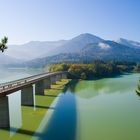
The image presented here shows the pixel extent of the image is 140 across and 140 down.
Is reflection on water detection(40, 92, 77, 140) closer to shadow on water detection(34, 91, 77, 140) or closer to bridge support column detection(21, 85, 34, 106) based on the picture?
shadow on water detection(34, 91, 77, 140)

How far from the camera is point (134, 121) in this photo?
42.2 meters

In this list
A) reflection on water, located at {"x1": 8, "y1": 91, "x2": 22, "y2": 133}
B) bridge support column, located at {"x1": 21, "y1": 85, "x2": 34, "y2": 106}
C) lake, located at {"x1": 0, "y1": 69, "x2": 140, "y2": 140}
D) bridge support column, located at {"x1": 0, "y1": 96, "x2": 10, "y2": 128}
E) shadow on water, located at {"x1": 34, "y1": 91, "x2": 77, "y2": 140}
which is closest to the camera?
shadow on water, located at {"x1": 34, "y1": 91, "x2": 77, "y2": 140}

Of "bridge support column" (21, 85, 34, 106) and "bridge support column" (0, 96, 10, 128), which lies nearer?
"bridge support column" (0, 96, 10, 128)

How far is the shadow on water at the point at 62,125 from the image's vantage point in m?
34.4

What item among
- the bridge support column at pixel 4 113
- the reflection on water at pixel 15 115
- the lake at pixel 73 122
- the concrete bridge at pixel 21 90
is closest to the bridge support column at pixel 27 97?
the concrete bridge at pixel 21 90

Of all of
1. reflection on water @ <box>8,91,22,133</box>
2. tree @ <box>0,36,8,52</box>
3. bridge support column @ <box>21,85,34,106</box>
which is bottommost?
reflection on water @ <box>8,91,22,133</box>

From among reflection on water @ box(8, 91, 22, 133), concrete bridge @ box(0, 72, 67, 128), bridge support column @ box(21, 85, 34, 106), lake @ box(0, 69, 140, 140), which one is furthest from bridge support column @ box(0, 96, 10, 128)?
bridge support column @ box(21, 85, 34, 106)

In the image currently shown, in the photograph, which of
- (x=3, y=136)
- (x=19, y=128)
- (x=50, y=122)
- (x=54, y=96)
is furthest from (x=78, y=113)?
(x=54, y=96)

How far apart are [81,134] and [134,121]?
11.1 meters

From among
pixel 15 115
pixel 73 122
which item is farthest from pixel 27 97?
pixel 73 122

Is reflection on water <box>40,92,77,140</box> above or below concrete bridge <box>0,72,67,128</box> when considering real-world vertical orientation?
A: below

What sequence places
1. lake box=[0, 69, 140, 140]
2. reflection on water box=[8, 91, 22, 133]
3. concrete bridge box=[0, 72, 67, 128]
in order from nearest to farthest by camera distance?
lake box=[0, 69, 140, 140]
concrete bridge box=[0, 72, 67, 128]
reflection on water box=[8, 91, 22, 133]

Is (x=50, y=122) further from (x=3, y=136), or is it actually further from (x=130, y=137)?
(x=130, y=137)

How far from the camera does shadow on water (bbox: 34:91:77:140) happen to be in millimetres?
34406
